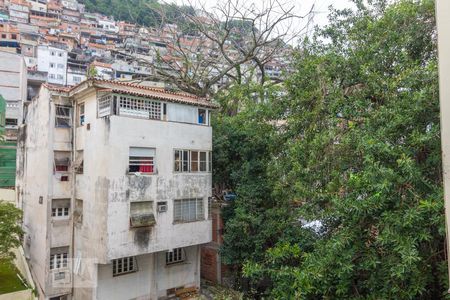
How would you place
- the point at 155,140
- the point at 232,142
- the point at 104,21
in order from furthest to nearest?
1. the point at 104,21
2. the point at 232,142
3. the point at 155,140

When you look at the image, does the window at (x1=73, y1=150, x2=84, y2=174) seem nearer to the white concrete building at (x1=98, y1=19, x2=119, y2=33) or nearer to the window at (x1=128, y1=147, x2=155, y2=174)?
the window at (x1=128, y1=147, x2=155, y2=174)

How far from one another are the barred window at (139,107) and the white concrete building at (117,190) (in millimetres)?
41

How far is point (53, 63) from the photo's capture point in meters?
52.5

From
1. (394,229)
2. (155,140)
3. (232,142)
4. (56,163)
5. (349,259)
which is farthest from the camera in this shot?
(232,142)

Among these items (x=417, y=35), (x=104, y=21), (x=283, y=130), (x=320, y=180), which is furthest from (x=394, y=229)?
(x=104, y=21)

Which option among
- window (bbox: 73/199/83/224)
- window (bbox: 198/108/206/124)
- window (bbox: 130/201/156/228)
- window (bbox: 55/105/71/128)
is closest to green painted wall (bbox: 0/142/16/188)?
window (bbox: 55/105/71/128)

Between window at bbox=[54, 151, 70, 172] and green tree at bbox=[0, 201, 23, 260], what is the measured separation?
2.99 meters

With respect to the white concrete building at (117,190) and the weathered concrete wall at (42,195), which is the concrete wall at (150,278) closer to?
the white concrete building at (117,190)

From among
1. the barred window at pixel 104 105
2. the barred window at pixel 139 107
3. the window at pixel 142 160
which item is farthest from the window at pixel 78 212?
the barred window at pixel 139 107

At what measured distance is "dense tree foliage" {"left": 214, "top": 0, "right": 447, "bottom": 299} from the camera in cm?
Result: 735

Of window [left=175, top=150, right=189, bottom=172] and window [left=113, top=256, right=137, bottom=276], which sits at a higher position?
window [left=175, top=150, right=189, bottom=172]

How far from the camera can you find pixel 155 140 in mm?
14172

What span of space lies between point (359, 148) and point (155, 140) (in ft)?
27.8

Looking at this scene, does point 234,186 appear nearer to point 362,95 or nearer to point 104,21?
point 362,95
